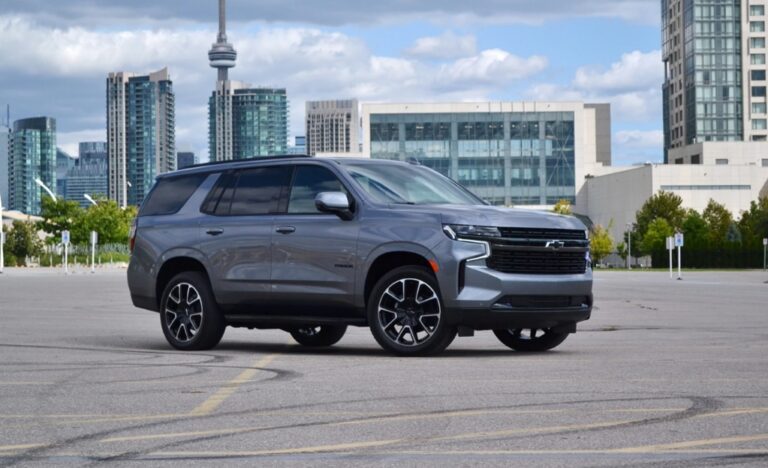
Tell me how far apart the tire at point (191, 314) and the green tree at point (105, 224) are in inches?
4528

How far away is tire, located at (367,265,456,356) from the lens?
13094mm

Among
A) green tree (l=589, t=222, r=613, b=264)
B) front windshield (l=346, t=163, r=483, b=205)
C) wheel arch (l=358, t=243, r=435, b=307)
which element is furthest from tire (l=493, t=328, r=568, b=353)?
green tree (l=589, t=222, r=613, b=264)

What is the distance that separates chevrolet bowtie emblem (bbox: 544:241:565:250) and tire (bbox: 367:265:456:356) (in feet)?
3.70

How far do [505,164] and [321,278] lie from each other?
5529 inches

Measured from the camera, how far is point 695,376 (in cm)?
1097

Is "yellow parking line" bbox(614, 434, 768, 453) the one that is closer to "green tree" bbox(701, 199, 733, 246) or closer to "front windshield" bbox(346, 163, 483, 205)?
"front windshield" bbox(346, 163, 483, 205)

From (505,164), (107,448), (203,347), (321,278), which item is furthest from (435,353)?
(505,164)

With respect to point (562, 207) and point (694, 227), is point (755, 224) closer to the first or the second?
point (694, 227)

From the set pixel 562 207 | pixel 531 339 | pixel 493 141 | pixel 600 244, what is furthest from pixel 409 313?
pixel 493 141

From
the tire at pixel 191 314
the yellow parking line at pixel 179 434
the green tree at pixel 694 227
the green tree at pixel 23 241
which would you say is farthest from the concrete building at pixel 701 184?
the yellow parking line at pixel 179 434

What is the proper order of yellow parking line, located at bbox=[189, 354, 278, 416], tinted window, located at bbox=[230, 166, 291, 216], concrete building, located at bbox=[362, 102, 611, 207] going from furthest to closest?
concrete building, located at bbox=[362, 102, 611, 207], tinted window, located at bbox=[230, 166, 291, 216], yellow parking line, located at bbox=[189, 354, 278, 416]

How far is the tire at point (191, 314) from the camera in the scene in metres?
14.6

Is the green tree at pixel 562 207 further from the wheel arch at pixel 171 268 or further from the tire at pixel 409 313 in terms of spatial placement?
the tire at pixel 409 313

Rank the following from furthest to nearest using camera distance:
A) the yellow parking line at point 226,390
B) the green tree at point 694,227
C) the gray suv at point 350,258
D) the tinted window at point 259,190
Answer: the green tree at point 694,227, the tinted window at point 259,190, the gray suv at point 350,258, the yellow parking line at point 226,390
